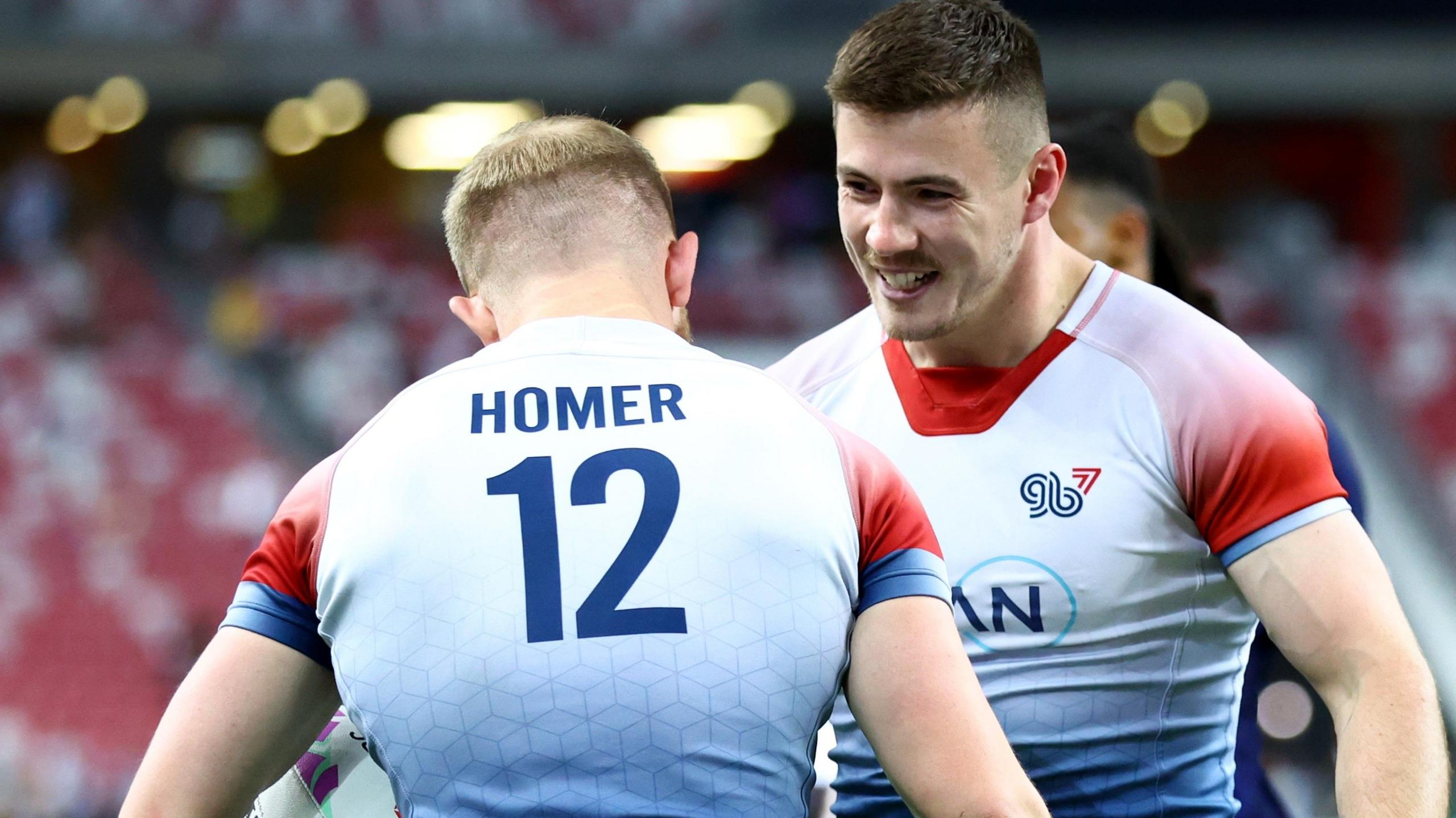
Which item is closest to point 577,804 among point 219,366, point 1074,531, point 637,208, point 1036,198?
point 637,208

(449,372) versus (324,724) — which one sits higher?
(449,372)

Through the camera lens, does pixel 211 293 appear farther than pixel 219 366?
Yes

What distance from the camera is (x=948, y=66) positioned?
2.41m

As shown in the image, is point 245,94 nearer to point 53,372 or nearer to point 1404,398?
point 53,372

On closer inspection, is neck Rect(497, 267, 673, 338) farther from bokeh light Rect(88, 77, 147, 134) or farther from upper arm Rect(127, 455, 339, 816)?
bokeh light Rect(88, 77, 147, 134)

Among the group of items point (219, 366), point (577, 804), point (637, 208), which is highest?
point (637, 208)

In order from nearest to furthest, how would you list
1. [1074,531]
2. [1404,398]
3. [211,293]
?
[1074,531], [1404,398], [211,293]

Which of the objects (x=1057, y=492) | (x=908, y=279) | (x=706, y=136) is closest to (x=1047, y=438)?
(x=1057, y=492)

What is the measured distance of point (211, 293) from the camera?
14688mm

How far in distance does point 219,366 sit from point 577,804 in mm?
12840

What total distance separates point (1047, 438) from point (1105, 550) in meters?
0.21

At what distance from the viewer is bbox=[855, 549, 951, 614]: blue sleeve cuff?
5.87 feet

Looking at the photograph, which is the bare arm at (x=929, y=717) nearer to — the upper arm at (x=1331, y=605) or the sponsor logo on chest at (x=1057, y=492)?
the upper arm at (x=1331, y=605)

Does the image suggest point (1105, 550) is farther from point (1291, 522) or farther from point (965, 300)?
point (965, 300)
